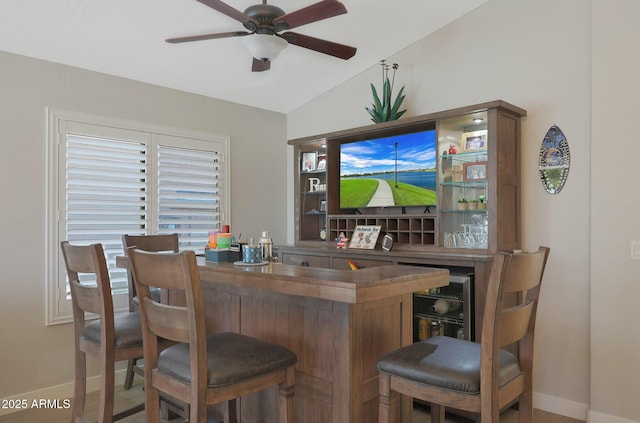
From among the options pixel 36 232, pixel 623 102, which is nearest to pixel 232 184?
pixel 36 232

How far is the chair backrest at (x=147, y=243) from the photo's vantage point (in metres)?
3.40

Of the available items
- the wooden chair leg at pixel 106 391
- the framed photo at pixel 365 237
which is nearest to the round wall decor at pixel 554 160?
the framed photo at pixel 365 237

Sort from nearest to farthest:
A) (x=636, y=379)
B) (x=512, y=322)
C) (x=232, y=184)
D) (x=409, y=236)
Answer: (x=512, y=322) < (x=636, y=379) < (x=409, y=236) < (x=232, y=184)

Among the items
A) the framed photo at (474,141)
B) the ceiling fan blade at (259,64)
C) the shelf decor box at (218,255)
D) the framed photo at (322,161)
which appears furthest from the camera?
the framed photo at (322,161)

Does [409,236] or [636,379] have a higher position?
[409,236]

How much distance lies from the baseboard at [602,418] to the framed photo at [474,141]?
1930mm

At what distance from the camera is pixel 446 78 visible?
388 centimetres

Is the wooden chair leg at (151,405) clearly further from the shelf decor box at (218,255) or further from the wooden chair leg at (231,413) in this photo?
the shelf decor box at (218,255)

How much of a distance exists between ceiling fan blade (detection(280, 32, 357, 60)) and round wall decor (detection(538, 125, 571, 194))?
1.60 metres

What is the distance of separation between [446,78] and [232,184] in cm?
236

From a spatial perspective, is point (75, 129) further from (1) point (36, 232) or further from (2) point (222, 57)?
(2) point (222, 57)

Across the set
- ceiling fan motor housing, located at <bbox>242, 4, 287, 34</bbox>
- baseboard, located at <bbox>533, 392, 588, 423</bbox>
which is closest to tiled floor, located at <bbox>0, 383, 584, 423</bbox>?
baseboard, located at <bbox>533, 392, 588, 423</bbox>

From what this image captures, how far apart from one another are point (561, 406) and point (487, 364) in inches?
81.3

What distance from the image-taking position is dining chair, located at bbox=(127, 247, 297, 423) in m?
1.71
